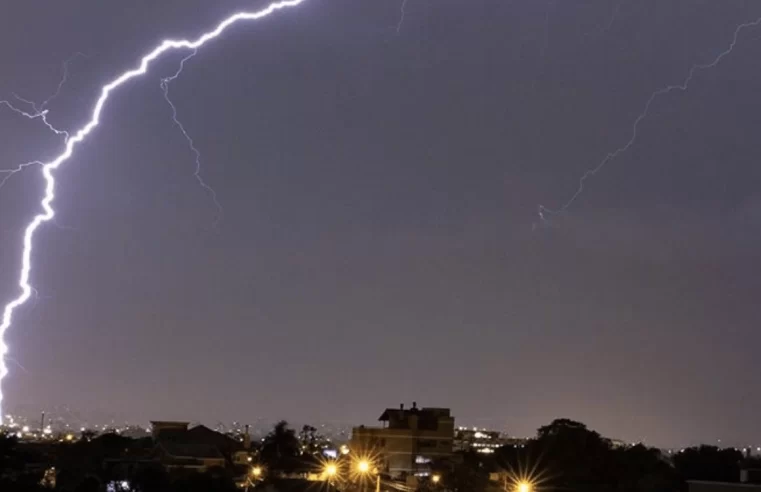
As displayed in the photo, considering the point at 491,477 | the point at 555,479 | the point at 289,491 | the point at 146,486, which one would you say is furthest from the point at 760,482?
the point at 146,486

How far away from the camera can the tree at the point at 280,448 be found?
48.4 m

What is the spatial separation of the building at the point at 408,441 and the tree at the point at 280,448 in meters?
4.04

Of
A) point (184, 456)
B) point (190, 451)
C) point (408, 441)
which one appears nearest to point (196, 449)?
point (190, 451)

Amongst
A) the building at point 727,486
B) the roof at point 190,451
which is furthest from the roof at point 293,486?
the building at point 727,486

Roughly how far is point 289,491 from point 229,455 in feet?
56.2

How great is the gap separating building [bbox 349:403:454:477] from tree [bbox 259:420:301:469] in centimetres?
404

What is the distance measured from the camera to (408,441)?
47.6 m

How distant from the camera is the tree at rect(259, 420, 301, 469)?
48419mm

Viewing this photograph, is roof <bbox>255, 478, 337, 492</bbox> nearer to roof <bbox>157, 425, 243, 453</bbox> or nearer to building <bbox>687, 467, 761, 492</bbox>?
building <bbox>687, 467, 761, 492</bbox>

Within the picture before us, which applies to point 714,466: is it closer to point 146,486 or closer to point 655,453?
point 655,453

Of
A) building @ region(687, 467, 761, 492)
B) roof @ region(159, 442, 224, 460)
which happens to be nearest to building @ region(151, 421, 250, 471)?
roof @ region(159, 442, 224, 460)

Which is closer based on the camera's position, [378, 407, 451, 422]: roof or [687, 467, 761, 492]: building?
[687, 467, 761, 492]: building

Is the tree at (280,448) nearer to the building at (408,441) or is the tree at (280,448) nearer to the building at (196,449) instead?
→ the building at (196,449)

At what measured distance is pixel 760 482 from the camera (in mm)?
25234
